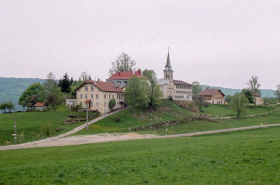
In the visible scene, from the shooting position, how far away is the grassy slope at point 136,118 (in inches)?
2066

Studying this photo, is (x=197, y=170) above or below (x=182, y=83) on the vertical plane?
below

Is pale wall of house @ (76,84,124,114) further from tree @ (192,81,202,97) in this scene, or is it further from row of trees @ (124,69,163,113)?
tree @ (192,81,202,97)

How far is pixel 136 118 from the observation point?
64625 mm

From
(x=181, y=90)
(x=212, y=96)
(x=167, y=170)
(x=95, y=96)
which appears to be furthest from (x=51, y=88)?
(x=167, y=170)

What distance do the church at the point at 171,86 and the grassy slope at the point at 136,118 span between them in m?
13.2

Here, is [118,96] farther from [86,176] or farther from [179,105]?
[86,176]

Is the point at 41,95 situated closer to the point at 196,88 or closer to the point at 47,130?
the point at 47,130

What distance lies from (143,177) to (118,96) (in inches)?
2486

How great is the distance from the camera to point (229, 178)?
39.0 ft

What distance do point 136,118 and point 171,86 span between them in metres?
38.4

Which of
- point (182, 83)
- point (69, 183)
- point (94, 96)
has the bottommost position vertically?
point (69, 183)

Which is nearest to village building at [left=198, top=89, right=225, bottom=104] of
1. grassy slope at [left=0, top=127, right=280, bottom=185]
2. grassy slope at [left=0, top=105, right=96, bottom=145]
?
grassy slope at [left=0, top=105, right=96, bottom=145]

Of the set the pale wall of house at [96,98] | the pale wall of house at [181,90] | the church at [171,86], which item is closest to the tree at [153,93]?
the pale wall of house at [96,98]

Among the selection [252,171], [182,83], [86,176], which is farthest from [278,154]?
[182,83]
